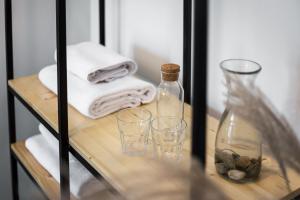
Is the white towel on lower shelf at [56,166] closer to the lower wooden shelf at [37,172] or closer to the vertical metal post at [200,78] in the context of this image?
the lower wooden shelf at [37,172]

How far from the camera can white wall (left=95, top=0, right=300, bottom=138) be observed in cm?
115

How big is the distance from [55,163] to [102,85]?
278 mm

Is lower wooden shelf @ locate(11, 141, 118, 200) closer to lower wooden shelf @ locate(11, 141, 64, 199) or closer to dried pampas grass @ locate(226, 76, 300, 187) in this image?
lower wooden shelf @ locate(11, 141, 64, 199)

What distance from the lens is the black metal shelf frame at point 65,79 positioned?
1.65ft

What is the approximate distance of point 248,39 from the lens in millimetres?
1249

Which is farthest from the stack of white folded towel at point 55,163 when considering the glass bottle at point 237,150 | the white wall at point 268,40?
the white wall at point 268,40

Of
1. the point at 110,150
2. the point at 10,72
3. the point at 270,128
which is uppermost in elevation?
the point at 270,128

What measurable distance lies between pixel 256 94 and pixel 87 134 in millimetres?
718

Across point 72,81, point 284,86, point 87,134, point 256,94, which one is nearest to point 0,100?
point 72,81

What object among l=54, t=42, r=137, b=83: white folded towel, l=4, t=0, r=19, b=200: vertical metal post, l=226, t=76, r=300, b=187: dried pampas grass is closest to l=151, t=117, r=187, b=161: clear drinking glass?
l=54, t=42, r=137, b=83: white folded towel

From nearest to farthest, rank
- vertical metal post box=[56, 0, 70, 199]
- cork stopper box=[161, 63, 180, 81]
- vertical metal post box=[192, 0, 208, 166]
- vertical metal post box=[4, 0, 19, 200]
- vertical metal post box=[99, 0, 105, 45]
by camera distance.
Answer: vertical metal post box=[192, 0, 208, 166], vertical metal post box=[56, 0, 70, 199], cork stopper box=[161, 63, 180, 81], vertical metal post box=[4, 0, 19, 200], vertical metal post box=[99, 0, 105, 45]

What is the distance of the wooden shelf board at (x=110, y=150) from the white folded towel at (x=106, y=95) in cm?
3

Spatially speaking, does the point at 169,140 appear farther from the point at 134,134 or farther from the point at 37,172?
the point at 37,172

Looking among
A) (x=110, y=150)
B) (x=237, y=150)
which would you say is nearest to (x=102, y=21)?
(x=110, y=150)
